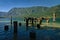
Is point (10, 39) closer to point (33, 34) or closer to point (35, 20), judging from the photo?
point (33, 34)

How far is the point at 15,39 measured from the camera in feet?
52.6

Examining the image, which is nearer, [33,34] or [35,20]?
[33,34]

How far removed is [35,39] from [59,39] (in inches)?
107

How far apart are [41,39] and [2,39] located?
4423 mm

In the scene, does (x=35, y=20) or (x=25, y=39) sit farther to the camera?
(x=35, y=20)

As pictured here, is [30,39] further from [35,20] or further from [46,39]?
[35,20]

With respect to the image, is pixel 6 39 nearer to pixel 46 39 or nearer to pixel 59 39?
pixel 46 39

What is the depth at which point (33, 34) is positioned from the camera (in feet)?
55.2

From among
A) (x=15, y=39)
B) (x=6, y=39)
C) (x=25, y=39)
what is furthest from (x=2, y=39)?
(x=25, y=39)

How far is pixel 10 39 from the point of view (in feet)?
52.3

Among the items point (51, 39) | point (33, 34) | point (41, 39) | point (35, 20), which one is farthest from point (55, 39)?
point (35, 20)

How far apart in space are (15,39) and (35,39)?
2267mm

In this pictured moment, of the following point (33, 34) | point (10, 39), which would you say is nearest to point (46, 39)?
point (33, 34)

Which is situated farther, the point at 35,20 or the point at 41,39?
the point at 35,20
